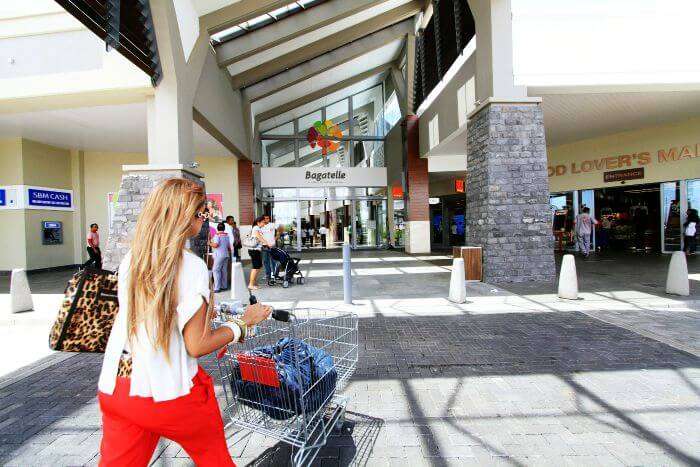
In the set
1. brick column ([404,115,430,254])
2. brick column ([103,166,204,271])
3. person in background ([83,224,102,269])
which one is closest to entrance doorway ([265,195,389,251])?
brick column ([404,115,430,254])

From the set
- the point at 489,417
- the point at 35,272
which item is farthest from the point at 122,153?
the point at 489,417

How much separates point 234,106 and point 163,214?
42.3 ft

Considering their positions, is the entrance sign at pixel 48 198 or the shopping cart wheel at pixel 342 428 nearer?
the shopping cart wheel at pixel 342 428

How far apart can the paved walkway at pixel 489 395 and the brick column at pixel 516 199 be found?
256cm

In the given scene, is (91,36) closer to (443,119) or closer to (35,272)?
(35,272)

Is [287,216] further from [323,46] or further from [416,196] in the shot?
[323,46]

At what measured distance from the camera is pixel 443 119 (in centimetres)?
1318

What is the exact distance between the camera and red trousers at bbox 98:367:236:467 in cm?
137

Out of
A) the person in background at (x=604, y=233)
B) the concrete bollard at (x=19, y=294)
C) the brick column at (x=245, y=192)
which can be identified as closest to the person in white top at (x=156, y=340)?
the concrete bollard at (x=19, y=294)

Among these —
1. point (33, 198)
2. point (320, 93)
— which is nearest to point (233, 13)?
point (33, 198)

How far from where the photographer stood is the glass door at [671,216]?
44.0ft

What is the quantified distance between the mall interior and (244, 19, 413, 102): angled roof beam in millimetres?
78

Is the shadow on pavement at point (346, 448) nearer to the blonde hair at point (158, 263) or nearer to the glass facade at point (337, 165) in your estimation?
the blonde hair at point (158, 263)

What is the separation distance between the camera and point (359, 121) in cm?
2189
